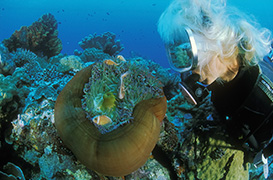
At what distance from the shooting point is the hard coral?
712cm

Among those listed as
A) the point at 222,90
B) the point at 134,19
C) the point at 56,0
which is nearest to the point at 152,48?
the point at 134,19

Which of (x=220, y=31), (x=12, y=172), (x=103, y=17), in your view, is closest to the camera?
(x=220, y=31)

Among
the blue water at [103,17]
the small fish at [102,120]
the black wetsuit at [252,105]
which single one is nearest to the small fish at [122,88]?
the small fish at [102,120]

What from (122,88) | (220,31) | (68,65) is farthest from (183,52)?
(68,65)

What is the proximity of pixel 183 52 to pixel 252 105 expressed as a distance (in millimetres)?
1047

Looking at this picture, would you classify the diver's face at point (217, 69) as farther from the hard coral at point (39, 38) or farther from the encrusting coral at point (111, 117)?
the hard coral at point (39, 38)

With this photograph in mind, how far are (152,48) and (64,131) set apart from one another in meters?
85.6

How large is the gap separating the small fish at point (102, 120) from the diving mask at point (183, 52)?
1.04 m

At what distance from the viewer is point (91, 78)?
6.07ft

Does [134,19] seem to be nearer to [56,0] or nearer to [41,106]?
[56,0]

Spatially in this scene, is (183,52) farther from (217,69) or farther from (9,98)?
(9,98)

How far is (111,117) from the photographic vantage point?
176cm

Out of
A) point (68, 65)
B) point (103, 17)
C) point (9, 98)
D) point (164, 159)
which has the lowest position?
point (164, 159)

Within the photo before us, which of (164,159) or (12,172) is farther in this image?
(164,159)
